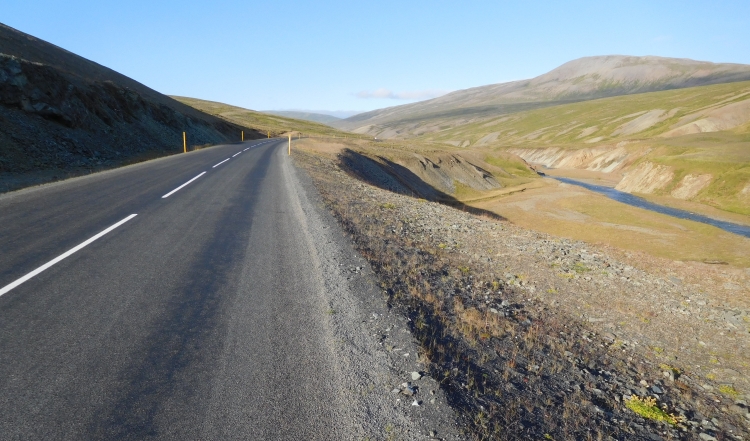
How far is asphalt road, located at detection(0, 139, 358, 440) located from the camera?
12.1 ft

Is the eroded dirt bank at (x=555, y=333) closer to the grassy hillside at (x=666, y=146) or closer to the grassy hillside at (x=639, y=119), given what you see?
the grassy hillside at (x=666, y=146)

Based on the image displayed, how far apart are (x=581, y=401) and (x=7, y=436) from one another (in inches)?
243

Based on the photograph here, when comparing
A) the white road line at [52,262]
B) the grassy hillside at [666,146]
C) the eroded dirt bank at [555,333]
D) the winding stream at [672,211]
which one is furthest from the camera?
the grassy hillside at [666,146]

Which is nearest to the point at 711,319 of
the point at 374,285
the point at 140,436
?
the point at 374,285

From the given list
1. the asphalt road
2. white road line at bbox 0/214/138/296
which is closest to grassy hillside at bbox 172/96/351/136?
white road line at bbox 0/214/138/296

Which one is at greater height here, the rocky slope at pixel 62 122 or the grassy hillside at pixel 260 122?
the grassy hillside at pixel 260 122

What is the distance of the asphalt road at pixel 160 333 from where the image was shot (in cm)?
370

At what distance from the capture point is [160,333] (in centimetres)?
512

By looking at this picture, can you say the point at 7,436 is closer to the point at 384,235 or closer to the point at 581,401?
the point at 581,401

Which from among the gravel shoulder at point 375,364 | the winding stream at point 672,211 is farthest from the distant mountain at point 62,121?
the winding stream at point 672,211

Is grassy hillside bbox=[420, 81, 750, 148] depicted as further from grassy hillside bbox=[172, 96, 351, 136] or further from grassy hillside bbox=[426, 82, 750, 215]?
grassy hillside bbox=[172, 96, 351, 136]

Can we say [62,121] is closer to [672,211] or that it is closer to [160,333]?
[160,333]

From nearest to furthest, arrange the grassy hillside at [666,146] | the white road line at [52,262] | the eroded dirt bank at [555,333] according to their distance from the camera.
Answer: the eroded dirt bank at [555,333], the white road line at [52,262], the grassy hillside at [666,146]

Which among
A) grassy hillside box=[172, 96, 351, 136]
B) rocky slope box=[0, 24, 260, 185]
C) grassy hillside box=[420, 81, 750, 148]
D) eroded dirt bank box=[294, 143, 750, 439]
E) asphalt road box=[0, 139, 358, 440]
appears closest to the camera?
asphalt road box=[0, 139, 358, 440]
